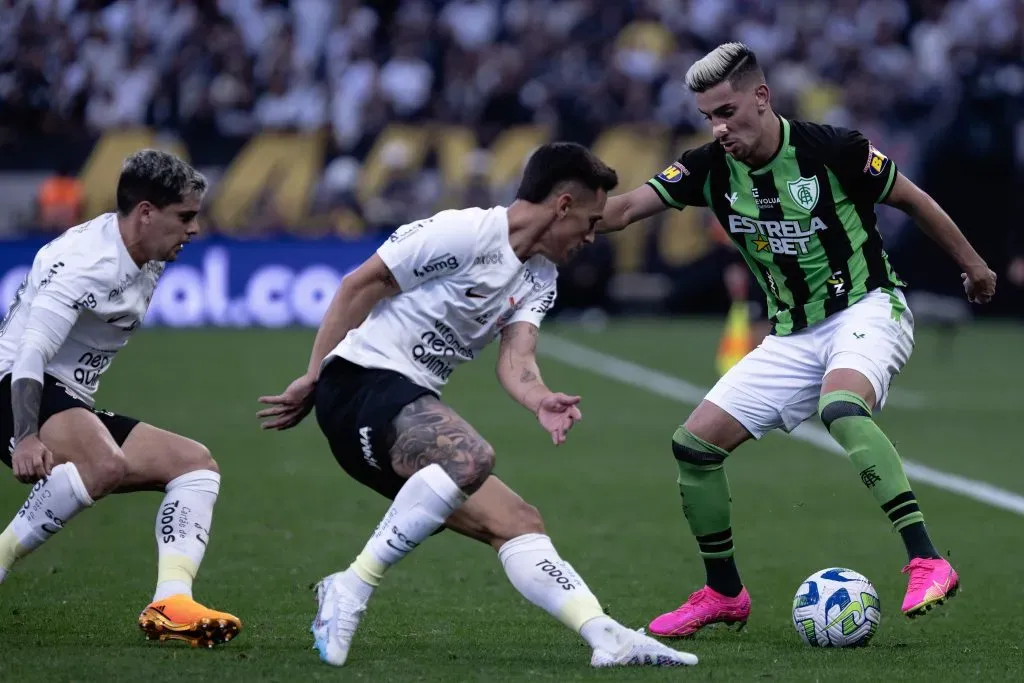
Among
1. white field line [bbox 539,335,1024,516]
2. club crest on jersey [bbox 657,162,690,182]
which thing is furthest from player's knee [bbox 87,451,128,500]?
white field line [bbox 539,335,1024,516]

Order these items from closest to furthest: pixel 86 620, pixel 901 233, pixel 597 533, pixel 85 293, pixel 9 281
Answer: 1. pixel 85 293
2. pixel 86 620
3. pixel 597 533
4. pixel 9 281
5. pixel 901 233

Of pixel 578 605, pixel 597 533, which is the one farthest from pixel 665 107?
pixel 578 605

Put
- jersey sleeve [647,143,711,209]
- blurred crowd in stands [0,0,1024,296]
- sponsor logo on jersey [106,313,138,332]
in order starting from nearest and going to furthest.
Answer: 1. sponsor logo on jersey [106,313,138,332]
2. jersey sleeve [647,143,711,209]
3. blurred crowd in stands [0,0,1024,296]

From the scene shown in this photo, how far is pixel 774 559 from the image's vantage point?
8.02 metres

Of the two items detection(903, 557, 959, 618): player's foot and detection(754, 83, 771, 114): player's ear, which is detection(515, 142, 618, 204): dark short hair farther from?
detection(903, 557, 959, 618): player's foot

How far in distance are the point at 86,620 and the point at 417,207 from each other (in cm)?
1669

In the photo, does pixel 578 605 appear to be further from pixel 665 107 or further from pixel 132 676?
pixel 665 107

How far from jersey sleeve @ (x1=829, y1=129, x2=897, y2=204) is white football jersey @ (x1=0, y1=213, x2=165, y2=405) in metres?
2.63

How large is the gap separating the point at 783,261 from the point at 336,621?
7.83ft

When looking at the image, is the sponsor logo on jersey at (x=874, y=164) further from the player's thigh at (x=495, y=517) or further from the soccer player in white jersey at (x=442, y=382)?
the player's thigh at (x=495, y=517)

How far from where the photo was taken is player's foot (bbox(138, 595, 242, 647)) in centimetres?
568

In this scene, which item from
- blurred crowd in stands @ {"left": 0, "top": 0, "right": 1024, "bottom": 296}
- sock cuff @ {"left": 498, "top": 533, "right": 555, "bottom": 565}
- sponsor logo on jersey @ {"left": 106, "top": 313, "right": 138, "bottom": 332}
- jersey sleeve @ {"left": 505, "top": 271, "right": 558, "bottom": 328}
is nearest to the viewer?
sock cuff @ {"left": 498, "top": 533, "right": 555, "bottom": 565}

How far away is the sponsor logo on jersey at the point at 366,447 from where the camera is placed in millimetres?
5535

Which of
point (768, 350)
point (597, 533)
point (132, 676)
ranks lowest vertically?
point (597, 533)
